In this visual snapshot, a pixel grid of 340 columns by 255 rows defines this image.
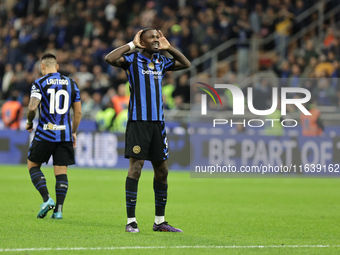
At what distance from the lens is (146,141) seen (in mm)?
7141

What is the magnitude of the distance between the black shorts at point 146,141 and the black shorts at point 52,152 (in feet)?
5.51

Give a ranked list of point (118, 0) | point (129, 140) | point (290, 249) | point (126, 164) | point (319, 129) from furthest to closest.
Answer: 1. point (118, 0)
2. point (126, 164)
3. point (319, 129)
4. point (129, 140)
5. point (290, 249)

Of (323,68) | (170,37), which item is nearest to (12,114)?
(170,37)

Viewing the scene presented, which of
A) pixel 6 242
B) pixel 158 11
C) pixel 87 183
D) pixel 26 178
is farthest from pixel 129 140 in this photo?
pixel 158 11

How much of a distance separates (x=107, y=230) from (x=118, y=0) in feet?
65.6

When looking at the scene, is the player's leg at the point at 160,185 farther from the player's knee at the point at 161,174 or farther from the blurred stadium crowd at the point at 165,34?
the blurred stadium crowd at the point at 165,34

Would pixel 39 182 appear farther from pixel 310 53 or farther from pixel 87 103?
pixel 310 53

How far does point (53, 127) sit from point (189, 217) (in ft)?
6.74

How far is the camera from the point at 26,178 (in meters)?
15.1

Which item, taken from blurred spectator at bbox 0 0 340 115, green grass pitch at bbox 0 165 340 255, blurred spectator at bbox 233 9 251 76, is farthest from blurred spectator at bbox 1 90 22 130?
blurred spectator at bbox 233 9 251 76

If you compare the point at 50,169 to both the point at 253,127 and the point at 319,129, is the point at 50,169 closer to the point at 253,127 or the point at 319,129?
the point at 253,127

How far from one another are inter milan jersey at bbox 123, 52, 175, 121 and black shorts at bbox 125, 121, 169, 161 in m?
0.07

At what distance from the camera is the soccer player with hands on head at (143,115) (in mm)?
7129

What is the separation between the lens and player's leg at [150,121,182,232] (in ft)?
23.7
